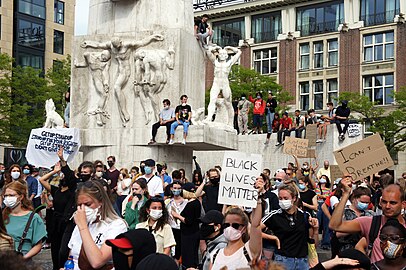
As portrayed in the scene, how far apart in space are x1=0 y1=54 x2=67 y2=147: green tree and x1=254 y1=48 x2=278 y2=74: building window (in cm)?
2026

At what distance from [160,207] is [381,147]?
8.59 feet

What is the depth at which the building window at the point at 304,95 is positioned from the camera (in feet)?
213

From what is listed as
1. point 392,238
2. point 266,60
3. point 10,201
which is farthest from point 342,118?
point 266,60

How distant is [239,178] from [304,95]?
57848 millimetres

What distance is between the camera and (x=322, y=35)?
63.6 m

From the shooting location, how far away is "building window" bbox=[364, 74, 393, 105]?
59.8 meters

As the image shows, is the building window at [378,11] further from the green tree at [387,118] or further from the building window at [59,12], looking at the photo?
the building window at [59,12]

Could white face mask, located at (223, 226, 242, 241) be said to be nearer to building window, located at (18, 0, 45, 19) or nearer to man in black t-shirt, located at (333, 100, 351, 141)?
man in black t-shirt, located at (333, 100, 351, 141)

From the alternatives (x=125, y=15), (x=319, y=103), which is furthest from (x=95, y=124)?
(x=319, y=103)

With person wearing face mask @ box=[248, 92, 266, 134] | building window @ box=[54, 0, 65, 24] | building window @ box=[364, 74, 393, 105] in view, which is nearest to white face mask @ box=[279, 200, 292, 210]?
person wearing face mask @ box=[248, 92, 266, 134]

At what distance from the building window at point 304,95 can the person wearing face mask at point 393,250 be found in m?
59.5

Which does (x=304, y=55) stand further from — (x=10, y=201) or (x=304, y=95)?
(x=10, y=201)

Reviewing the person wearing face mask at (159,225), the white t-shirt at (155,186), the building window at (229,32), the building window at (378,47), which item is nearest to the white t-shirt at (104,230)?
the person wearing face mask at (159,225)

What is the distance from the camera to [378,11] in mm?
60750
